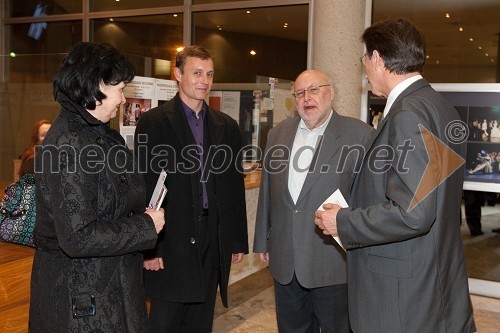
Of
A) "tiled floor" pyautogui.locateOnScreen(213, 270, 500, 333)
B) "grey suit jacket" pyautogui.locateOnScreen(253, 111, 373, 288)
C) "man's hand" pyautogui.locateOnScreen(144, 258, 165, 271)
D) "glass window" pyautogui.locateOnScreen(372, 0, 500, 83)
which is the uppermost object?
"glass window" pyautogui.locateOnScreen(372, 0, 500, 83)

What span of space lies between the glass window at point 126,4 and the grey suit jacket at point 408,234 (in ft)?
16.6

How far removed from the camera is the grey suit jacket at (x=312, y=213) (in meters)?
2.71

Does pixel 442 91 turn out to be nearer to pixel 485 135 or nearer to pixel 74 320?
pixel 485 135

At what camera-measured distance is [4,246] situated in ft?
9.64

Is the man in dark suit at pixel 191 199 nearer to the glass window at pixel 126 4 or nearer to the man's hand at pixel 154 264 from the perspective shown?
the man's hand at pixel 154 264

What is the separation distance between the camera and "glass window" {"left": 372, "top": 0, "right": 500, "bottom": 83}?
484 cm

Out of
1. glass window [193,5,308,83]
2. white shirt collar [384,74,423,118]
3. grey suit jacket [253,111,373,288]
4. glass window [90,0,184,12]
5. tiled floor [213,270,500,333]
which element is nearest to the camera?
white shirt collar [384,74,423,118]

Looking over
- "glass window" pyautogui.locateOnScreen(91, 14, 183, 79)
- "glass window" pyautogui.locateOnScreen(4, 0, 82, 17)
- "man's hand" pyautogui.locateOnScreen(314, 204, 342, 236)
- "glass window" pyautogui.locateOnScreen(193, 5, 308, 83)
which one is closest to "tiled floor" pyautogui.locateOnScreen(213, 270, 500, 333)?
"man's hand" pyautogui.locateOnScreen(314, 204, 342, 236)

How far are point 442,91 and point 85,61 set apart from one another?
161 inches

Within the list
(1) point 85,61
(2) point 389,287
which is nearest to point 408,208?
(2) point 389,287

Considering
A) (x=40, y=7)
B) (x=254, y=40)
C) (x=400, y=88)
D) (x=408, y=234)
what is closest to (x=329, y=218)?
(x=408, y=234)

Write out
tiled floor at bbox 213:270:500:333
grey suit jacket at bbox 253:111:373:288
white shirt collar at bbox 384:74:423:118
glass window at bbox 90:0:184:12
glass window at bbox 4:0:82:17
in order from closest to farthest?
white shirt collar at bbox 384:74:423:118
grey suit jacket at bbox 253:111:373:288
tiled floor at bbox 213:270:500:333
glass window at bbox 90:0:184:12
glass window at bbox 4:0:82:17

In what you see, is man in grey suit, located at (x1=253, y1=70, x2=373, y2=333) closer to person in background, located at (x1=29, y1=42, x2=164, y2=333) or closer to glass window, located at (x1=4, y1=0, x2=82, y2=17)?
person in background, located at (x1=29, y1=42, x2=164, y2=333)

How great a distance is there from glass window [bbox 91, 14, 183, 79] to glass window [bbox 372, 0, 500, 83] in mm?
2854
